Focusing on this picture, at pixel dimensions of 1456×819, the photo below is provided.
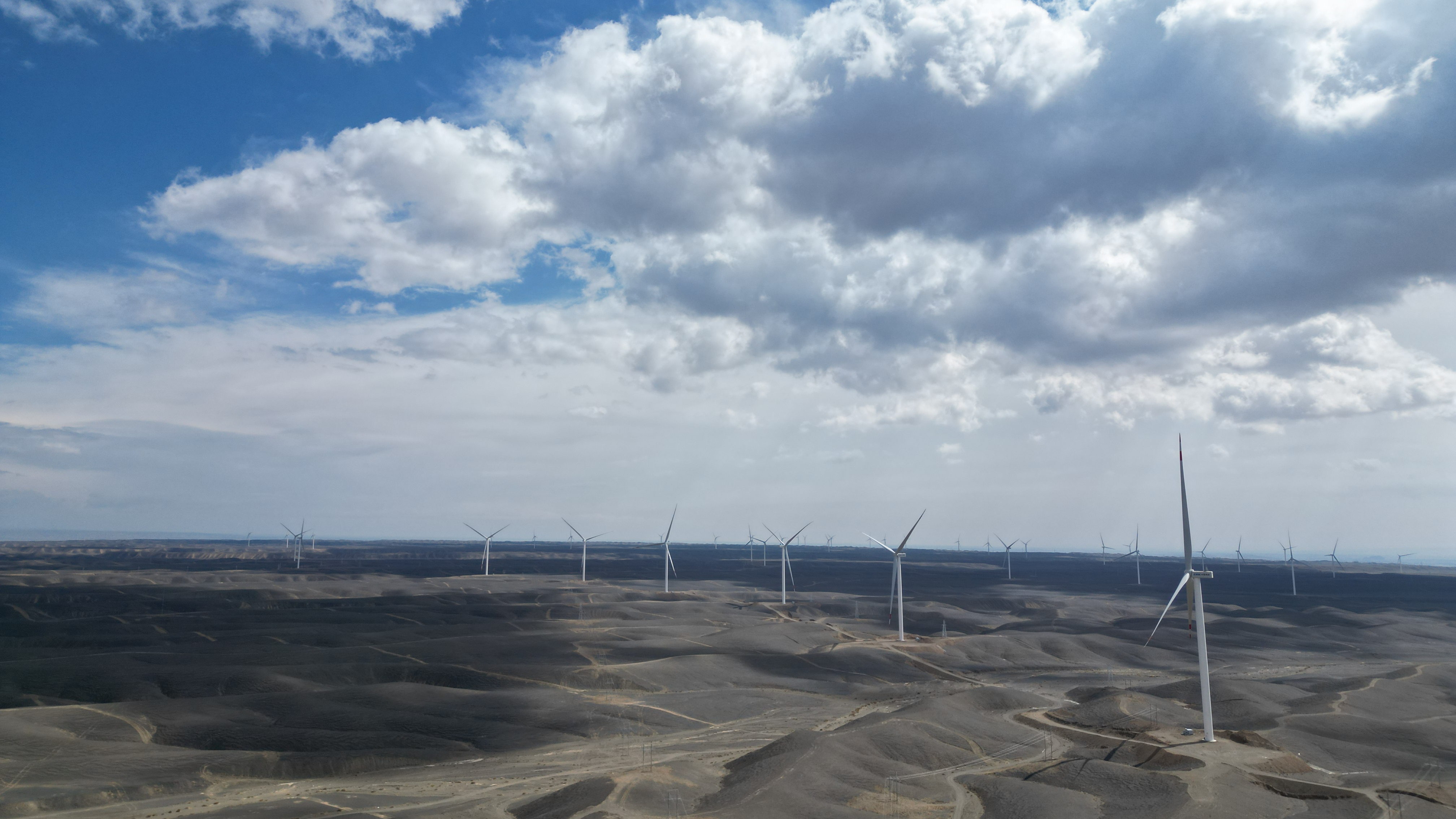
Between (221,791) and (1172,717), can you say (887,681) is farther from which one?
(221,791)

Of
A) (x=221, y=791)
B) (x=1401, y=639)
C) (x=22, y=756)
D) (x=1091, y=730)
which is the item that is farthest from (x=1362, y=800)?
(x=1401, y=639)

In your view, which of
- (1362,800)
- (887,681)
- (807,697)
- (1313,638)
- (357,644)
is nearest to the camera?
(1362,800)

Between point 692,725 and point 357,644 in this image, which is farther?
point 357,644

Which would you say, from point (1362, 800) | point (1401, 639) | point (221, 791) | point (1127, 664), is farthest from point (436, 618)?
point (1401, 639)

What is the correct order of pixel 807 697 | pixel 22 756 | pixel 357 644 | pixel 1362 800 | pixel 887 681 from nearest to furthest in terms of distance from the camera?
pixel 1362 800
pixel 22 756
pixel 807 697
pixel 887 681
pixel 357 644

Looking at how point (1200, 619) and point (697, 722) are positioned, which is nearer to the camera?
point (1200, 619)

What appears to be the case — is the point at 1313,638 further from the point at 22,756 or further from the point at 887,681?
the point at 22,756
